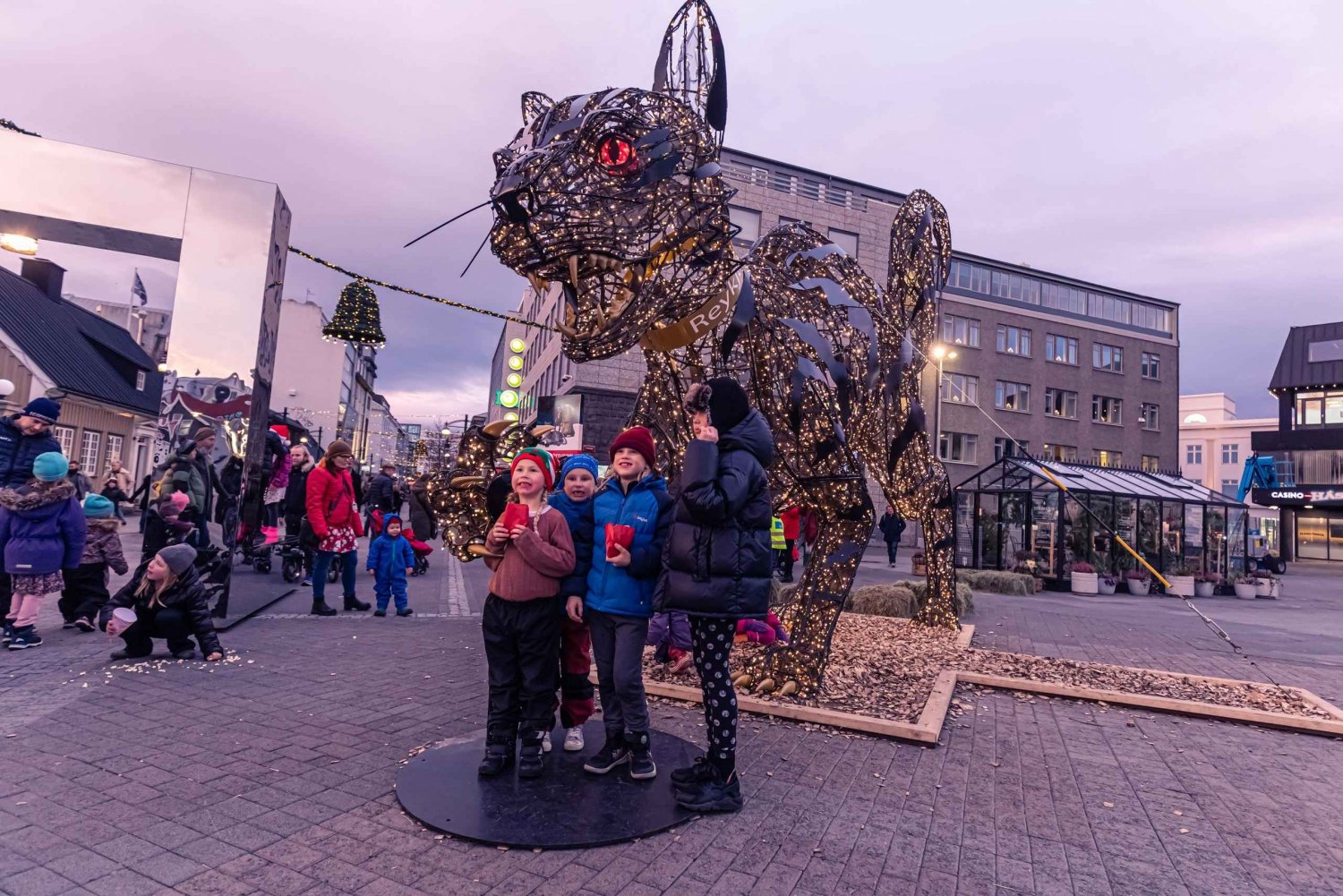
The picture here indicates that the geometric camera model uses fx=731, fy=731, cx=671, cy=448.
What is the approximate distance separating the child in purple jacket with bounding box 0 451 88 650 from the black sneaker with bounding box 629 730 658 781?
192 inches

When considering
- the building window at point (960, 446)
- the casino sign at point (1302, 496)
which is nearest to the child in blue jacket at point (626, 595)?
the building window at point (960, 446)

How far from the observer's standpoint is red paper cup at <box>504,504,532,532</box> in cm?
317

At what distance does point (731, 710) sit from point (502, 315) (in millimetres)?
3946

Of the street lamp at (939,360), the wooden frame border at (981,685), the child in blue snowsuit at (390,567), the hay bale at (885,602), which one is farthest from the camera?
the street lamp at (939,360)

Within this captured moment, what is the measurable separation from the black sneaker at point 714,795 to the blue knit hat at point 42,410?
6.00m

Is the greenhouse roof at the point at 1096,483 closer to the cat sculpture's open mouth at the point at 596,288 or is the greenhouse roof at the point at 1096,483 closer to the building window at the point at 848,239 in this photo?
the building window at the point at 848,239

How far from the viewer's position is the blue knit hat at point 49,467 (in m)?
5.39

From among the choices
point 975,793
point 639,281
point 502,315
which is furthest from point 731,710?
point 502,315

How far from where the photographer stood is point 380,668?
5.18 metres

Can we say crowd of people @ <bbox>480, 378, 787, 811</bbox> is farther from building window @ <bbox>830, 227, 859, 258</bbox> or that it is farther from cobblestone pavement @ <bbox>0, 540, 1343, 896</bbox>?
building window @ <bbox>830, 227, 859, 258</bbox>

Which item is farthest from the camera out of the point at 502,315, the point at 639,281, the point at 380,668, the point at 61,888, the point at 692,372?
the point at 502,315

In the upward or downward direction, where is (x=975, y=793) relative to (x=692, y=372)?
downward

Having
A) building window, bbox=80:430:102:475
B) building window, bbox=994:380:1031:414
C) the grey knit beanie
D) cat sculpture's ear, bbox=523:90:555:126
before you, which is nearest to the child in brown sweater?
cat sculpture's ear, bbox=523:90:555:126

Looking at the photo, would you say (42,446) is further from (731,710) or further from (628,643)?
(731,710)
